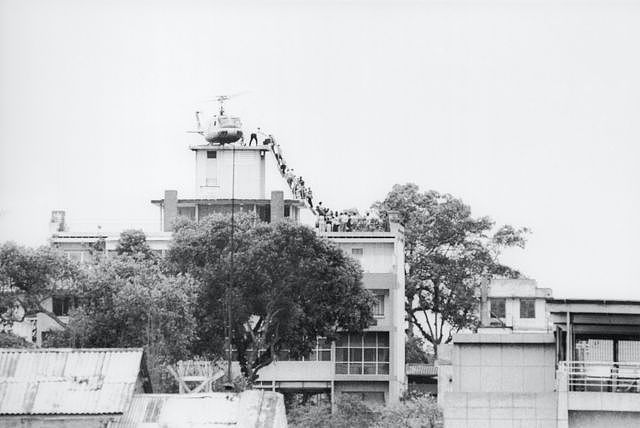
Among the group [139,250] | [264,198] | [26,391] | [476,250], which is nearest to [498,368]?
[26,391]

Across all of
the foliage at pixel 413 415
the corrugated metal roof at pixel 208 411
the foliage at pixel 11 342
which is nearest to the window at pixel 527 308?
the foliage at pixel 413 415

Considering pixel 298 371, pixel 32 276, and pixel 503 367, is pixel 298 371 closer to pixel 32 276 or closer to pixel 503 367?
pixel 32 276

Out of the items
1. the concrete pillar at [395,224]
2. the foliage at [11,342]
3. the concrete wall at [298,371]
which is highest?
the concrete pillar at [395,224]

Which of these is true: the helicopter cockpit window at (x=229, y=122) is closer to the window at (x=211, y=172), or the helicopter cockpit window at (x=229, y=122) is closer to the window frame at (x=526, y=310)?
the window at (x=211, y=172)

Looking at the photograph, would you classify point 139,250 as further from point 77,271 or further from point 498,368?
point 498,368

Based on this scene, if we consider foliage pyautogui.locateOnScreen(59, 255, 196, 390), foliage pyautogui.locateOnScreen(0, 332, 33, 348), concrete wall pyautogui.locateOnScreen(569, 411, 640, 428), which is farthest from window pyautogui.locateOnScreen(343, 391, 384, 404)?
concrete wall pyautogui.locateOnScreen(569, 411, 640, 428)

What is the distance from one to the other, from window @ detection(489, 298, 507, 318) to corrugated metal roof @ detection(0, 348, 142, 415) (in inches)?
1657

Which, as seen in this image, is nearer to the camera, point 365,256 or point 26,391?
point 26,391

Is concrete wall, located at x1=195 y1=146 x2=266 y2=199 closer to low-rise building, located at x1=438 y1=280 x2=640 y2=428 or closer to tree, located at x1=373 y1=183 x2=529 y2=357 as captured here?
tree, located at x1=373 y1=183 x2=529 y2=357

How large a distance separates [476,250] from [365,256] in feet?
Answer: 48.4

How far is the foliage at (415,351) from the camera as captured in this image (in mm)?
130625

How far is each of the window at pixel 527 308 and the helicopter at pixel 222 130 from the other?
25.1 meters

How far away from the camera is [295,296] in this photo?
11031 cm

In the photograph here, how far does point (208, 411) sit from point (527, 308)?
143 ft
